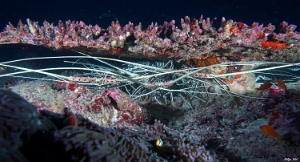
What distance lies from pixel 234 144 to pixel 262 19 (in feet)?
107

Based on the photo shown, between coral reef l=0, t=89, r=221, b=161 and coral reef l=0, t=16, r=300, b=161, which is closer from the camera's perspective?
coral reef l=0, t=89, r=221, b=161

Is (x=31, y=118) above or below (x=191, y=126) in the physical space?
above

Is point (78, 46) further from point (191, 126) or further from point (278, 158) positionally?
point (278, 158)

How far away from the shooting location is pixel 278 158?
7.84ft

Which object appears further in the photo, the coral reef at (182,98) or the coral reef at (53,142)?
the coral reef at (182,98)

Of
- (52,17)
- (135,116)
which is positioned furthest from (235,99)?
(52,17)

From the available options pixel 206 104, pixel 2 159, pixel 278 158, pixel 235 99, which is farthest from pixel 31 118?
pixel 235 99

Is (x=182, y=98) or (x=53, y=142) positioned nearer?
(x=53, y=142)

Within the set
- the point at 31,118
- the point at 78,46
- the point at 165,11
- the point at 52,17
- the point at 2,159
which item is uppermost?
the point at 165,11

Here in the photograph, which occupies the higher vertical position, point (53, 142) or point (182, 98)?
point (53, 142)

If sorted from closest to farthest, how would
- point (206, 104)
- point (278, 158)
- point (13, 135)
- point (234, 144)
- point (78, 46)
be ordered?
point (13, 135) → point (278, 158) → point (234, 144) → point (78, 46) → point (206, 104)

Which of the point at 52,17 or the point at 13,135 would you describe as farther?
the point at 52,17

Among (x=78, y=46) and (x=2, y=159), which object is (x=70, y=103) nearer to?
(x=78, y=46)

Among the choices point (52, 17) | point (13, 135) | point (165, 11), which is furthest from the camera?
point (165, 11)
